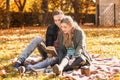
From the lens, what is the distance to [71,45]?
8328 mm

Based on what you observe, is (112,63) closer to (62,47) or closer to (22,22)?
(62,47)

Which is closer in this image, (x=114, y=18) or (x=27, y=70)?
(x=27, y=70)

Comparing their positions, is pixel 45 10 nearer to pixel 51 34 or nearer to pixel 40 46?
pixel 40 46

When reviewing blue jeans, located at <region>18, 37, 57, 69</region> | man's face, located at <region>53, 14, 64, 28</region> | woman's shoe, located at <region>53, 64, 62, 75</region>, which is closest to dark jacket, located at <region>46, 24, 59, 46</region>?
blue jeans, located at <region>18, 37, 57, 69</region>

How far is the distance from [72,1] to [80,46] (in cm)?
2861

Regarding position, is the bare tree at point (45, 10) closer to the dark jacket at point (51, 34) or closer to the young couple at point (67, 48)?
the dark jacket at point (51, 34)

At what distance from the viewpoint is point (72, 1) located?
36531mm

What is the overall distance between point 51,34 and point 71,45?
0.93 m

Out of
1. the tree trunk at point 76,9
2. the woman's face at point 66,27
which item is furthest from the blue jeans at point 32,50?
the tree trunk at point 76,9

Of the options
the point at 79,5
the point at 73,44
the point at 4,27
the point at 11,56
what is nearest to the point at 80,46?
the point at 73,44

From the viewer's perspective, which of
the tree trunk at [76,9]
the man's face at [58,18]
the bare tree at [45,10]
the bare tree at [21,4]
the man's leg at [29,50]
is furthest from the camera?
the bare tree at [21,4]

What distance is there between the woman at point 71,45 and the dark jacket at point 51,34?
→ 0.66 metres

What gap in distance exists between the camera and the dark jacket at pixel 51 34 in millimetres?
9125

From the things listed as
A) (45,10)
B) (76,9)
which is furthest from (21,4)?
(45,10)
